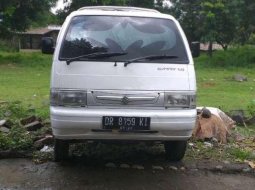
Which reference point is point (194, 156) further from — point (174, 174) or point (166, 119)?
point (166, 119)

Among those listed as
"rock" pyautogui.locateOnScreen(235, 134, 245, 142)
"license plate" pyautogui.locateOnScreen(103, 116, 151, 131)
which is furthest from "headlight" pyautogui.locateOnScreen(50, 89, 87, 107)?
"rock" pyautogui.locateOnScreen(235, 134, 245, 142)

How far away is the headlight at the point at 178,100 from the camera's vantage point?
17.1ft

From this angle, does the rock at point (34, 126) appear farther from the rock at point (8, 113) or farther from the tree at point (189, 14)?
the tree at point (189, 14)

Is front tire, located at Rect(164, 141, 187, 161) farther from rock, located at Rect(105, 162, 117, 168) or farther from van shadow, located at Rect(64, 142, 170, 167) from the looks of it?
rock, located at Rect(105, 162, 117, 168)

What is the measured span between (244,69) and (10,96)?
539 inches

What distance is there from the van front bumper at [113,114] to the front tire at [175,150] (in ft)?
2.20

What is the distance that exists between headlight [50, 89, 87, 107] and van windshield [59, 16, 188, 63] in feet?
1.43

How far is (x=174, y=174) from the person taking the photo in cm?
569

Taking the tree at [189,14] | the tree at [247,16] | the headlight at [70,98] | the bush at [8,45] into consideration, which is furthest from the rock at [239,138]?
the bush at [8,45]

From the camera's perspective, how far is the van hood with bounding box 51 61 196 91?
516 cm

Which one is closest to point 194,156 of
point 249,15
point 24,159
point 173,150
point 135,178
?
point 173,150

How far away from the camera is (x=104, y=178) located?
17.7ft

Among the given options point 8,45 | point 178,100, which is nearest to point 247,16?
point 8,45

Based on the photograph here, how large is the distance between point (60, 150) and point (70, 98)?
98 cm
